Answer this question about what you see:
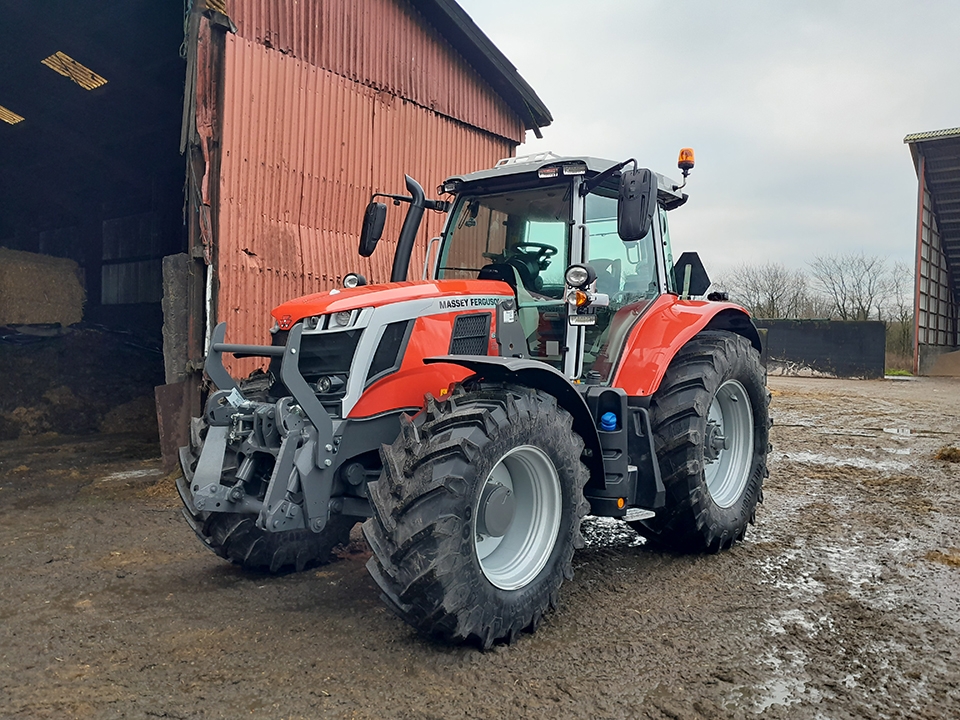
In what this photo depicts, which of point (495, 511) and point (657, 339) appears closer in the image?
point (495, 511)

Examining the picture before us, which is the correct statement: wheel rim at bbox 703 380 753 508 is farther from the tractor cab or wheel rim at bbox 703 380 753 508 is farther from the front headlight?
the front headlight

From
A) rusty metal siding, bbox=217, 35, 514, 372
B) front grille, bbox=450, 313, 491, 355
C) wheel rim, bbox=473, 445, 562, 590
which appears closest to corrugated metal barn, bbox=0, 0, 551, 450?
rusty metal siding, bbox=217, 35, 514, 372

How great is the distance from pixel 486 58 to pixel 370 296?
7599 mm

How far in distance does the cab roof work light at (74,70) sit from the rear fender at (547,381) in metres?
8.82

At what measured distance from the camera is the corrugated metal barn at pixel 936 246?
2392 centimetres

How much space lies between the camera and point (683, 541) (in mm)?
4727

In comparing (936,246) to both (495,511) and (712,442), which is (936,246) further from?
(495,511)

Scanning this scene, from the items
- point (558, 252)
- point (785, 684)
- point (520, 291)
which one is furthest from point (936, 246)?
point (785, 684)

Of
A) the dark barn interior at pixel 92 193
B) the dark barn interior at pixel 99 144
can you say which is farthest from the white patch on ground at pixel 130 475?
the dark barn interior at pixel 99 144

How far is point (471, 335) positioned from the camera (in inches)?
A: 159

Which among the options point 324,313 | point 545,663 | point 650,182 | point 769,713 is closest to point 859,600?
point 769,713

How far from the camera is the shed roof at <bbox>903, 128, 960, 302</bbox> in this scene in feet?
76.8

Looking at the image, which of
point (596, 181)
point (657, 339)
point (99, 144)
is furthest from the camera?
point (99, 144)

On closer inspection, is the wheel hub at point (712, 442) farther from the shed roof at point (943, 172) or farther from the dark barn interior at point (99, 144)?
the shed roof at point (943, 172)
